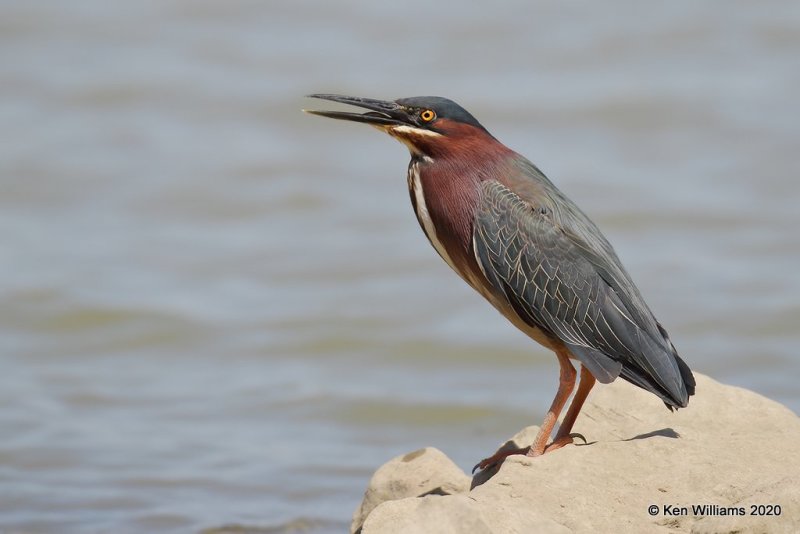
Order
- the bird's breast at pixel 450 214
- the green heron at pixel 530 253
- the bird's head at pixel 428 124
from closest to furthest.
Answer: the green heron at pixel 530 253
the bird's breast at pixel 450 214
the bird's head at pixel 428 124

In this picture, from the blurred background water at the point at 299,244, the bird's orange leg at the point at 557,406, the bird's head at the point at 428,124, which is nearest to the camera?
the bird's orange leg at the point at 557,406

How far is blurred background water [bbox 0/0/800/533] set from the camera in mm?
10055

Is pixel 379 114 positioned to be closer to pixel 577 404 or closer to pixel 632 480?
pixel 577 404

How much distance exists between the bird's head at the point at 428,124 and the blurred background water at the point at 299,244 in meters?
2.68

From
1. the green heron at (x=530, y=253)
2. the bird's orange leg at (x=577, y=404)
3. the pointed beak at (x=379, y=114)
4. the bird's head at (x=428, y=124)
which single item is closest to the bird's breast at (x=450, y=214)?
the green heron at (x=530, y=253)

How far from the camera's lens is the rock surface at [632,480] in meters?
4.98

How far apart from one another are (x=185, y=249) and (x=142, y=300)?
57.4 inches

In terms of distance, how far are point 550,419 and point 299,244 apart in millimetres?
8667

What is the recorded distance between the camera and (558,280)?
21.2 ft

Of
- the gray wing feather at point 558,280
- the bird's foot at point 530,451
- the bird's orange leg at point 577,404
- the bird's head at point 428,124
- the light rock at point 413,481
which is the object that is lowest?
the light rock at point 413,481

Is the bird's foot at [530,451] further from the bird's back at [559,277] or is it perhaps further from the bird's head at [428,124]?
the bird's head at [428,124]

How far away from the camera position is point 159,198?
51.2ft

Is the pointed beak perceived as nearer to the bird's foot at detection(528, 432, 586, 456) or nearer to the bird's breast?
the bird's breast

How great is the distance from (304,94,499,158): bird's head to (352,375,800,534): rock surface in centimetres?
147
